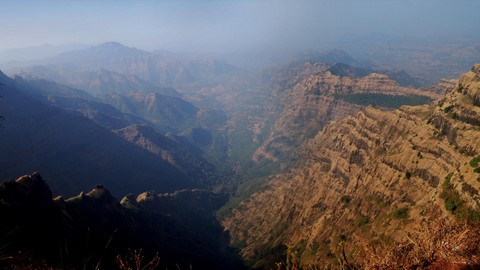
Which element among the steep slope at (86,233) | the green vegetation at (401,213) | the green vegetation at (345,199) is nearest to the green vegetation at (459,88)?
the green vegetation at (401,213)

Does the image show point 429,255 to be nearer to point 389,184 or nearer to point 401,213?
point 401,213

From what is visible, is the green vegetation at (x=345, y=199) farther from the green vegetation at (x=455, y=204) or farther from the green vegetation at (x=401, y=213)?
the green vegetation at (x=455, y=204)

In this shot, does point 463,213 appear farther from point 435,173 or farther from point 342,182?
point 342,182

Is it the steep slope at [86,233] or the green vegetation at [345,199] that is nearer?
the steep slope at [86,233]

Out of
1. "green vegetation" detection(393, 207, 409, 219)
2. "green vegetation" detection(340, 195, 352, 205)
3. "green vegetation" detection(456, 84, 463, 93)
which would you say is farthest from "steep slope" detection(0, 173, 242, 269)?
"green vegetation" detection(456, 84, 463, 93)

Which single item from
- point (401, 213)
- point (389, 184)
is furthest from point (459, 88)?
point (401, 213)
